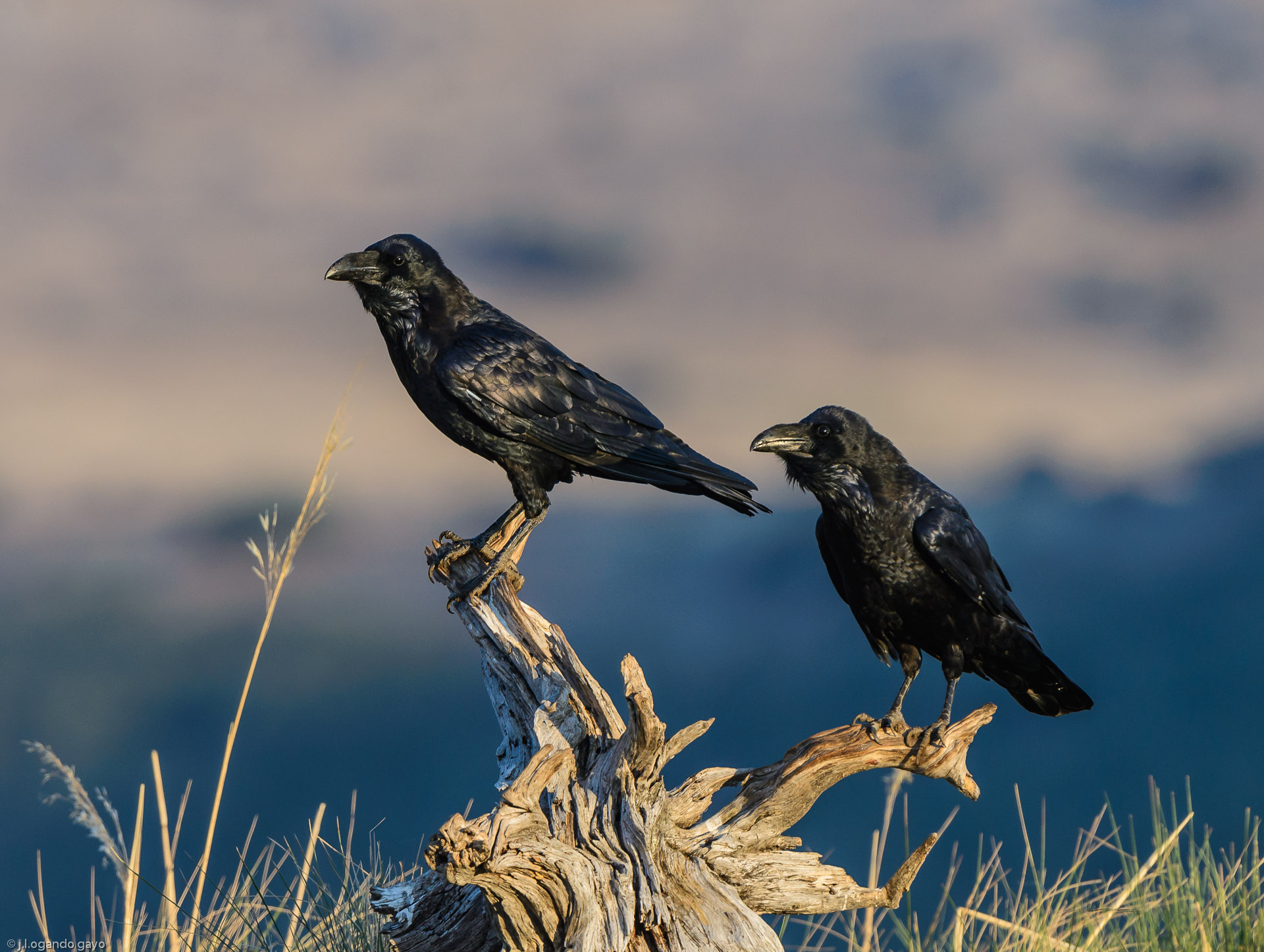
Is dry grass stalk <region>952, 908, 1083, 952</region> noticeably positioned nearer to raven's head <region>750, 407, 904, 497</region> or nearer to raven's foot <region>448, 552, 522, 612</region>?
raven's head <region>750, 407, 904, 497</region>

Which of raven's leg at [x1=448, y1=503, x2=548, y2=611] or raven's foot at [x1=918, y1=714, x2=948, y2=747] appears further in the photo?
raven's leg at [x1=448, y1=503, x2=548, y2=611]

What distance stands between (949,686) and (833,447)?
1034mm

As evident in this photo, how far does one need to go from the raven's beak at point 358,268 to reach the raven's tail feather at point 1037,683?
10.4 ft

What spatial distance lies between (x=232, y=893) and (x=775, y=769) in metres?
2.15

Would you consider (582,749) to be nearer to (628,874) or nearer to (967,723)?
(628,874)

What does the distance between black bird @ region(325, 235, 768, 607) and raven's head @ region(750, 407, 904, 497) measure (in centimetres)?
48

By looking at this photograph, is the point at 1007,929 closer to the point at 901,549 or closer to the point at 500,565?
the point at 901,549

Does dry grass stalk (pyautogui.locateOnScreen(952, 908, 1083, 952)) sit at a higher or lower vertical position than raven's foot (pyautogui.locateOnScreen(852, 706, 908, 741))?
→ lower

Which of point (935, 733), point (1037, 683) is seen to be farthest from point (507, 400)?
point (1037, 683)

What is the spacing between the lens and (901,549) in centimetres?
401

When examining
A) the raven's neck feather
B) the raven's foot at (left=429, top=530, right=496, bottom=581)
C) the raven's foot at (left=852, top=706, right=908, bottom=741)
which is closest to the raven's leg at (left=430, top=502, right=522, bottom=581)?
the raven's foot at (left=429, top=530, right=496, bottom=581)

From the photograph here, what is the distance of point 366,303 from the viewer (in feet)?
16.4

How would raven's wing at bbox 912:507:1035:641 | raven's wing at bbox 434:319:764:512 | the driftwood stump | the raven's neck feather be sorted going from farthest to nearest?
the raven's neck feather < raven's wing at bbox 434:319:764:512 < raven's wing at bbox 912:507:1035:641 < the driftwood stump

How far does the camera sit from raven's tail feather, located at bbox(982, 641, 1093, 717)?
13.8ft
